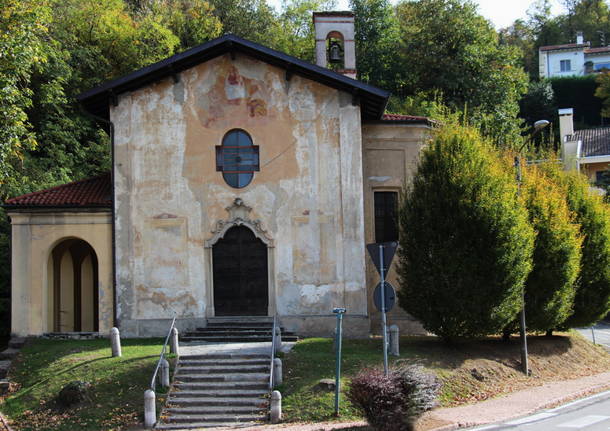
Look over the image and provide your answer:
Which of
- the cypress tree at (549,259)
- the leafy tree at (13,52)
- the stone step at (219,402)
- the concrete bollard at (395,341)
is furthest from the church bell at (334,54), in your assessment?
the stone step at (219,402)

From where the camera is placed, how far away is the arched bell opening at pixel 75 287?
82.6ft

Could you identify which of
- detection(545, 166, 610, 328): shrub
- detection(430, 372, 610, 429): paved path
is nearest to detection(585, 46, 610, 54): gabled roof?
detection(545, 166, 610, 328): shrub

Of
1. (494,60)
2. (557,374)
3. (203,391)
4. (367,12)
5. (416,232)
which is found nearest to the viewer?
(203,391)

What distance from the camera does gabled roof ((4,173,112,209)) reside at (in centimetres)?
2148

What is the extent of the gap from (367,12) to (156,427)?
130 ft

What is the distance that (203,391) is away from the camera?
1562 cm

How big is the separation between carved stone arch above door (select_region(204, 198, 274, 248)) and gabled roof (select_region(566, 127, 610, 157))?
111 feet

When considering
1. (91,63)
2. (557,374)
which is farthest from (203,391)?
(91,63)

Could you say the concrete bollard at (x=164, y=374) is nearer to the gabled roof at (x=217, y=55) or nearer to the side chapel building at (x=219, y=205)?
the side chapel building at (x=219, y=205)

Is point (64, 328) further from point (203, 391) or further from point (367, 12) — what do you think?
point (367, 12)

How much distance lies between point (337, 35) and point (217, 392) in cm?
1421

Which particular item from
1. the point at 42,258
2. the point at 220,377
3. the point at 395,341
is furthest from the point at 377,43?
the point at 220,377

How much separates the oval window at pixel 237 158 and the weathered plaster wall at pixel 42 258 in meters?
4.02

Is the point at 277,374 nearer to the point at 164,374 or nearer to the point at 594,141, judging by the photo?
the point at 164,374
